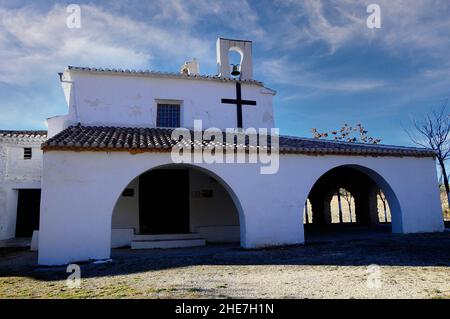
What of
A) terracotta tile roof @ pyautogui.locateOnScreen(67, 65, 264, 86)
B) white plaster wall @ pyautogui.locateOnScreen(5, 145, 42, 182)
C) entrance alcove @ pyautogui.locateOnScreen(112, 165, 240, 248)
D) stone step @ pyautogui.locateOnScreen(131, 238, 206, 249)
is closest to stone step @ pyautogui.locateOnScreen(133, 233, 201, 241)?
entrance alcove @ pyautogui.locateOnScreen(112, 165, 240, 248)

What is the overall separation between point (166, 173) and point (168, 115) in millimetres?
2439

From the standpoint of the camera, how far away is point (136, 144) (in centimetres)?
923

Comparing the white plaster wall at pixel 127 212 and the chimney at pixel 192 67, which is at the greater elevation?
the chimney at pixel 192 67

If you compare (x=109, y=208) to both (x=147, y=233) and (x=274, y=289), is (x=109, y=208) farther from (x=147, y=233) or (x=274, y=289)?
(x=274, y=289)

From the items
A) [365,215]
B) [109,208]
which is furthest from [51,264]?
[365,215]

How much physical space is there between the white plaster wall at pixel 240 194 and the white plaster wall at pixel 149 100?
400 centimetres

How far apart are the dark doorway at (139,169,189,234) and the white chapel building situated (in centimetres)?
4

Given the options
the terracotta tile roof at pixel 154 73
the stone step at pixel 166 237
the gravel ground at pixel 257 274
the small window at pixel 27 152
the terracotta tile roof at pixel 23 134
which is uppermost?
the terracotta tile roof at pixel 154 73

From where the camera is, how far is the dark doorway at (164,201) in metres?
12.2

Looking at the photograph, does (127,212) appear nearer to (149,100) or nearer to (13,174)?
(149,100)

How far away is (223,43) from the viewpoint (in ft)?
46.8

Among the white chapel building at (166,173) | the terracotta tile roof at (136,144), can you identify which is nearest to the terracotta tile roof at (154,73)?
the white chapel building at (166,173)

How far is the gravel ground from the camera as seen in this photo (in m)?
5.25

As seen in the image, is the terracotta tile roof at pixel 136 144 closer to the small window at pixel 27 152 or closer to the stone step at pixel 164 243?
the stone step at pixel 164 243
